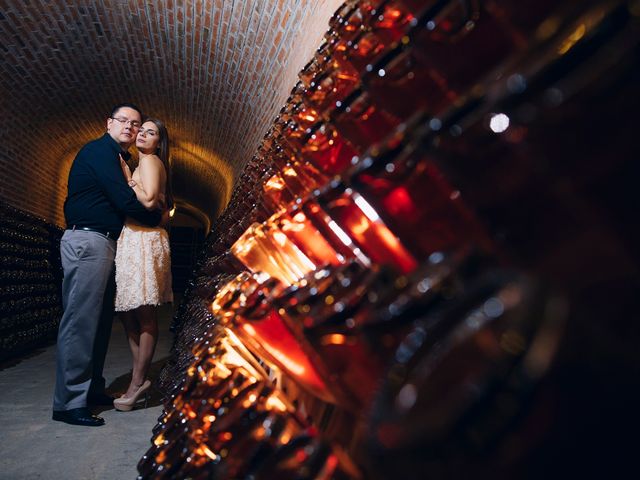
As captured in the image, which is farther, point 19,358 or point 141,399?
point 19,358

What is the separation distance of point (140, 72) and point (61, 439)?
3652mm

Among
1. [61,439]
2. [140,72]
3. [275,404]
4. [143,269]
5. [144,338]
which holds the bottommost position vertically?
[275,404]

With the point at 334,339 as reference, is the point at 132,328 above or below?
above

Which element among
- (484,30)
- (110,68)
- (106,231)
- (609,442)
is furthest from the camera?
(110,68)

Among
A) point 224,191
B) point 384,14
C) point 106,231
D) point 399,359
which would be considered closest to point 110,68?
point 224,191

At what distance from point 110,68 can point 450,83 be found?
15.6ft

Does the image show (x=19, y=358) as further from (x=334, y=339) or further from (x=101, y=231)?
(x=334, y=339)

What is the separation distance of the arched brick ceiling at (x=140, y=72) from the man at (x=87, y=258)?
1.04 meters

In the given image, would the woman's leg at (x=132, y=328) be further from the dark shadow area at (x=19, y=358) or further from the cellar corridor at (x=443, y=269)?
the dark shadow area at (x=19, y=358)

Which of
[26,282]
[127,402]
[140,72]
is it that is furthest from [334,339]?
[140,72]

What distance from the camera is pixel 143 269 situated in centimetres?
191

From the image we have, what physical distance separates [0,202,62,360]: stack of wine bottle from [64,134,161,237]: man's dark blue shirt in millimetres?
2063

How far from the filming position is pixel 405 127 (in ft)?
0.83

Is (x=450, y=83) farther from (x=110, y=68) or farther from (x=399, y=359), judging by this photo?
(x=110, y=68)
